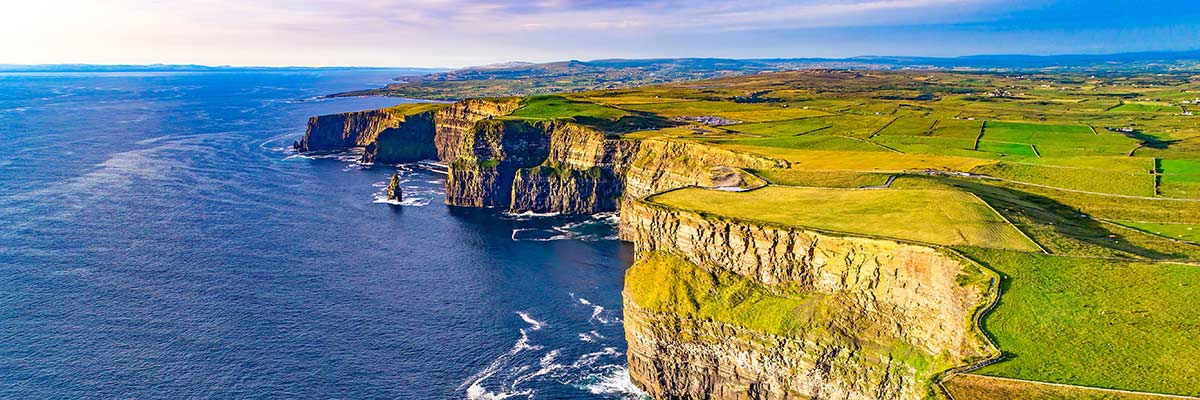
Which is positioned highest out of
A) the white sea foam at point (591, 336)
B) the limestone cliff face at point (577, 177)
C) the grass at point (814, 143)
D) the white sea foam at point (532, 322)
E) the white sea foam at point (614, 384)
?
the grass at point (814, 143)

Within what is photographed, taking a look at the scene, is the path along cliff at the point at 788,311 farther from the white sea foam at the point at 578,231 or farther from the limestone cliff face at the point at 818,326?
the white sea foam at the point at 578,231

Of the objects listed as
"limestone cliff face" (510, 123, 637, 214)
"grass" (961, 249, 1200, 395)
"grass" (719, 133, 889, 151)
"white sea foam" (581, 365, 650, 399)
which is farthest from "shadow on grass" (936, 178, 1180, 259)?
"limestone cliff face" (510, 123, 637, 214)

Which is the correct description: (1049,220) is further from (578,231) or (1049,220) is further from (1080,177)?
(578,231)

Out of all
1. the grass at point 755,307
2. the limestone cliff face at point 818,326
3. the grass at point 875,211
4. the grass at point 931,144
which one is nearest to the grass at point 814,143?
the grass at point 931,144

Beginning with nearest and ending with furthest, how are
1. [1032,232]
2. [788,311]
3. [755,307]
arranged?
[788,311] → [1032,232] → [755,307]

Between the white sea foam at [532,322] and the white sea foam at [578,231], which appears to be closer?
the white sea foam at [532,322]

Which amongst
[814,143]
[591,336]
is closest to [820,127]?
[814,143]

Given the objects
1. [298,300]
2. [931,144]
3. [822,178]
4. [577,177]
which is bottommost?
[298,300]
